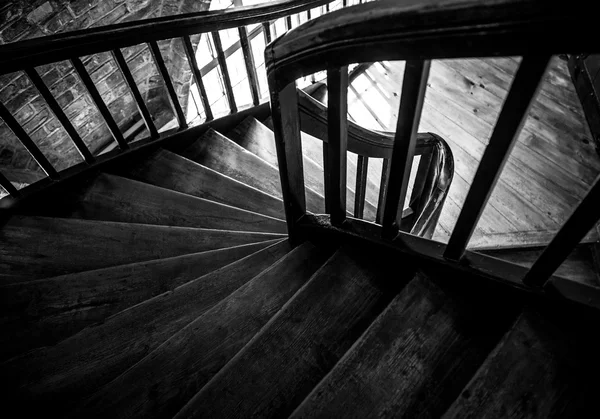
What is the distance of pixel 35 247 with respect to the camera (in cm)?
141

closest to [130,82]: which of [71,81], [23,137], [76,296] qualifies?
[23,137]

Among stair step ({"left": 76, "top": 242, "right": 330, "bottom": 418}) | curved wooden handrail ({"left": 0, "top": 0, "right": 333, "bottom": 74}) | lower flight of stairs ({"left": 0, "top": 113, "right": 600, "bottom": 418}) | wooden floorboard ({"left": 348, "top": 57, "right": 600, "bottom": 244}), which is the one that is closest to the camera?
lower flight of stairs ({"left": 0, "top": 113, "right": 600, "bottom": 418})

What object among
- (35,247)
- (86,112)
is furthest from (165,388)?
(86,112)

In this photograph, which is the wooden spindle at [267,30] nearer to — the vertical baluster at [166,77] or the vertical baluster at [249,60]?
the vertical baluster at [249,60]

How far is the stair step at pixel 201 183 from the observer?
1904mm

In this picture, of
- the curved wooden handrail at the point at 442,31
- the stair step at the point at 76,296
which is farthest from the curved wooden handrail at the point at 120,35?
the curved wooden handrail at the point at 442,31

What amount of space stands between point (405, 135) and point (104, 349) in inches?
42.7

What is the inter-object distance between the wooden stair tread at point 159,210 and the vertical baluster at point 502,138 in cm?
105

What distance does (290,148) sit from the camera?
104 cm

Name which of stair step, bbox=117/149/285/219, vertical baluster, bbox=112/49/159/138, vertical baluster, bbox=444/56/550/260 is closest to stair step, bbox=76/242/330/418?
vertical baluster, bbox=444/56/550/260

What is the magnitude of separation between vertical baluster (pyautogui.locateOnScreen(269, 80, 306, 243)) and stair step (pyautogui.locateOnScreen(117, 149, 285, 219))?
0.67 m

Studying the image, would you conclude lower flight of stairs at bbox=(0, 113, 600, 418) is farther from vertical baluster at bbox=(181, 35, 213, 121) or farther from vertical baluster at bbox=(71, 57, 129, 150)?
vertical baluster at bbox=(181, 35, 213, 121)

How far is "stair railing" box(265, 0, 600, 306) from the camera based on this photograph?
1.45 ft

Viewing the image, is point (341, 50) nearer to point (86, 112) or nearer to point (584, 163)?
point (584, 163)
